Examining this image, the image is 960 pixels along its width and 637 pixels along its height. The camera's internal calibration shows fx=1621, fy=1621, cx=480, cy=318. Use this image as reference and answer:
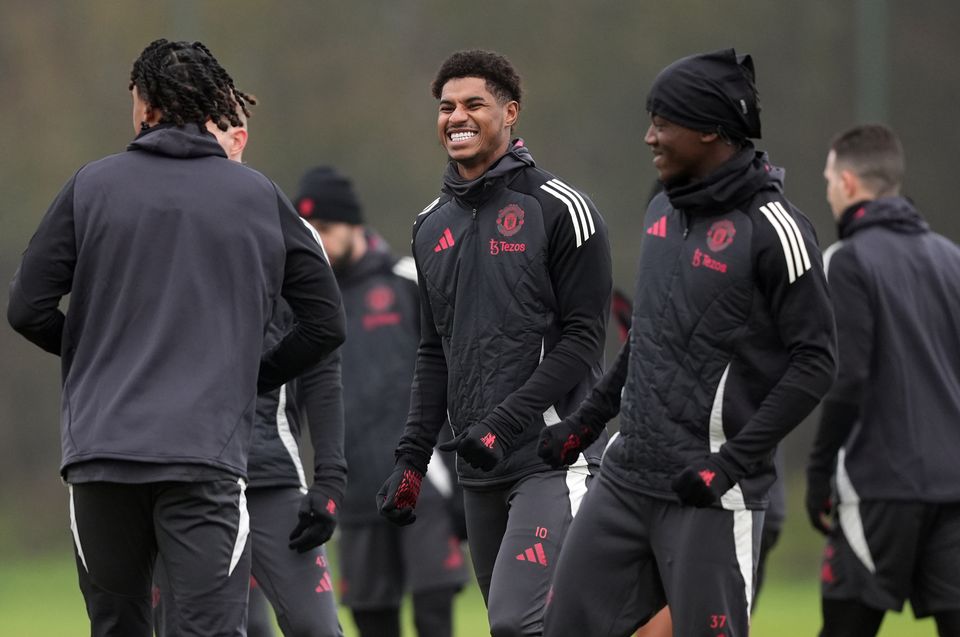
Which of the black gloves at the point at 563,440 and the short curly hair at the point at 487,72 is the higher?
the short curly hair at the point at 487,72

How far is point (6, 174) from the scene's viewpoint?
12.2 metres

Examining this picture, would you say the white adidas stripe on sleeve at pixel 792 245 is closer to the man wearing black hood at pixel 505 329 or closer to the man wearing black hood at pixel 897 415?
the man wearing black hood at pixel 505 329

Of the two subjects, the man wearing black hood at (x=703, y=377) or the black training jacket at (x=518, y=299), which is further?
the black training jacket at (x=518, y=299)

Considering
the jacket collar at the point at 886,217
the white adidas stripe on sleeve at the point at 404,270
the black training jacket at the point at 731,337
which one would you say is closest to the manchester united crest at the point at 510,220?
the black training jacket at the point at 731,337

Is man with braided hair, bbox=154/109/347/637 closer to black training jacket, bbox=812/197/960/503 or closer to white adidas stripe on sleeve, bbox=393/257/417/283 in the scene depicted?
white adidas stripe on sleeve, bbox=393/257/417/283

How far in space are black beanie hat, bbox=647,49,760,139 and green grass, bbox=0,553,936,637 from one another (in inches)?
218

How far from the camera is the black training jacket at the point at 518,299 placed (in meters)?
4.92

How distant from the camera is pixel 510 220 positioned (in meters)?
5.00

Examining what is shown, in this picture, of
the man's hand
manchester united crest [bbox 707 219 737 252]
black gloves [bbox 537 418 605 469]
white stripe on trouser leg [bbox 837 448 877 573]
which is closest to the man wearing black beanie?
the man's hand

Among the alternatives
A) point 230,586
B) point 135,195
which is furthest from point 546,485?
point 135,195

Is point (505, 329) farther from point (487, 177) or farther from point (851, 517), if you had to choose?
point (851, 517)

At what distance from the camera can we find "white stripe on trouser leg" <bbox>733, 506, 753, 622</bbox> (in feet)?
13.8

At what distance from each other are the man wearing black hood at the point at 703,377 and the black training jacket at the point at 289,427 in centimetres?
129

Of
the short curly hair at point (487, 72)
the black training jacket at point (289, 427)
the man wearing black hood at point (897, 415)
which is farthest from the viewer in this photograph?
the man wearing black hood at point (897, 415)
